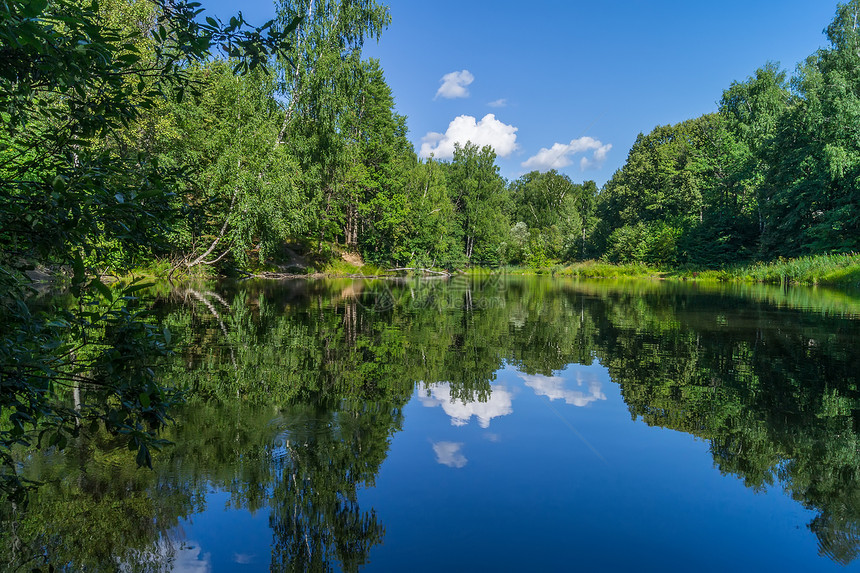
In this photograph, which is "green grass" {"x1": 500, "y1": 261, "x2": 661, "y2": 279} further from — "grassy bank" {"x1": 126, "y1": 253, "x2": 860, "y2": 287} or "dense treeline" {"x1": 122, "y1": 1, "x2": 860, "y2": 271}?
"dense treeline" {"x1": 122, "y1": 1, "x2": 860, "y2": 271}

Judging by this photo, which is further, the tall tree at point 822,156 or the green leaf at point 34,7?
the tall tree at point 822,156

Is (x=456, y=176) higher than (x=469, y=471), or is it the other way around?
(x=456, y=176)

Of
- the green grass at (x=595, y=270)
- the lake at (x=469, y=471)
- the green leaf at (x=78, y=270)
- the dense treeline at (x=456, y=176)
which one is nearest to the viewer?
the green leaf at (x=78, y=270)

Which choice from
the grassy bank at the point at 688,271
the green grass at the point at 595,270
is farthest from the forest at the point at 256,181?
the green grass at the point at 595,270

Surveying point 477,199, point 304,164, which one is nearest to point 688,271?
point 477,199

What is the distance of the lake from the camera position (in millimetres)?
3256

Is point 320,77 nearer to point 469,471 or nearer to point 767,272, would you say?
point 469,471

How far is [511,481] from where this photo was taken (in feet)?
14.3

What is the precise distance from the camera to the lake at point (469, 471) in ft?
10.7

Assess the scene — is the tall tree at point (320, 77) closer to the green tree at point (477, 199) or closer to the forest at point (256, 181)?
the forest at point (256, 181)

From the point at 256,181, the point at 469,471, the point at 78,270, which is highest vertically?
the point at 256,181

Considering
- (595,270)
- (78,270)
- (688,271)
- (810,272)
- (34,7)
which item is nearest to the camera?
(34,7)

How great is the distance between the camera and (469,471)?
4.54m

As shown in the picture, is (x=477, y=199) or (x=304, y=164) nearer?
(x=304, y=164)
